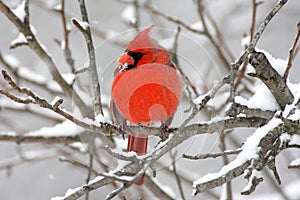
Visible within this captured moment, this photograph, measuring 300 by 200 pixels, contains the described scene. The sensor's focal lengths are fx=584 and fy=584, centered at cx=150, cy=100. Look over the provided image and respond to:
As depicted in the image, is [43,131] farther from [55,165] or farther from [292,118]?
[55,165]

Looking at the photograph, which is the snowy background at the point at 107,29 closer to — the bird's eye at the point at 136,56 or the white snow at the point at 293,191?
the white snow at the point at 293,191

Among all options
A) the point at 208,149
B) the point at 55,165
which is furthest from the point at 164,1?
the point at 208,149

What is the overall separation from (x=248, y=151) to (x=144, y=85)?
0.27 m

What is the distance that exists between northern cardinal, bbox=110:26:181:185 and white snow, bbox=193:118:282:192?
15 centimetres

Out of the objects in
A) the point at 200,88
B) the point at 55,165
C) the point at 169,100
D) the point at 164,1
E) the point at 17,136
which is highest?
the point at 164,1

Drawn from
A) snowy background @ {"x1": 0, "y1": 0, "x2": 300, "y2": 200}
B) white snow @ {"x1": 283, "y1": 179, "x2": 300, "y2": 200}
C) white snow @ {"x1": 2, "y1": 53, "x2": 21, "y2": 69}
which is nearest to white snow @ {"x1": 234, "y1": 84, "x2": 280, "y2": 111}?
white snow @ {"x1": 2, "y1": 53, "x2": 21, "y2": 69}

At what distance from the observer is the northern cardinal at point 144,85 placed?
1.18 meters

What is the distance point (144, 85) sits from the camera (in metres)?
1.20

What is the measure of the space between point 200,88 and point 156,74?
803 mm

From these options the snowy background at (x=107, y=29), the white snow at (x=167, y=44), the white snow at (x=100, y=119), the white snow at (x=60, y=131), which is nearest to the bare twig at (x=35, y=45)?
the white snow at (x=60, y=131)

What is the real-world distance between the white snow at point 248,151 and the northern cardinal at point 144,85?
147mm

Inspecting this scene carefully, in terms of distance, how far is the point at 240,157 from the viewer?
1244mm

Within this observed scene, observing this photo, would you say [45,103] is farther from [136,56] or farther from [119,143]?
[119,143]

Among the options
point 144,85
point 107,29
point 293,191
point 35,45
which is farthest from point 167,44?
point 107,29
